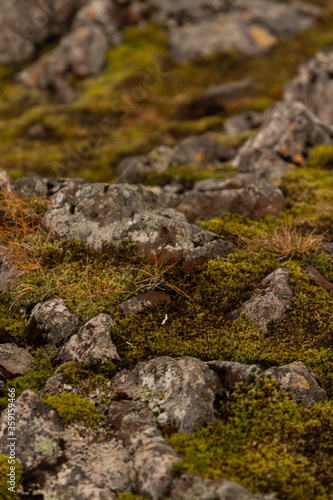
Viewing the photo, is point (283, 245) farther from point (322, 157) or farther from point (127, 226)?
point (322, 157)

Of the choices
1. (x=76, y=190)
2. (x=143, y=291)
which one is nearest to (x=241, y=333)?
(x=143, y=291)

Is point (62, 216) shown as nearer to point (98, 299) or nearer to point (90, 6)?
point (98, 299)

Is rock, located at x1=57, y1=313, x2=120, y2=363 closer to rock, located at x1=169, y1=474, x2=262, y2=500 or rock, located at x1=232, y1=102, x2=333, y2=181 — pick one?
rock, located at x1=169, y1=474, x2=262, y2=500

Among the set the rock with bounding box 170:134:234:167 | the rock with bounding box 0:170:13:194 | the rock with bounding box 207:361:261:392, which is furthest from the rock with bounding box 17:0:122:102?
the rock with bounding box 207:361:261:392

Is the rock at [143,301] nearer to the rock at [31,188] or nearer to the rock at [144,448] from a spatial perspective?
the rock at [144,448]

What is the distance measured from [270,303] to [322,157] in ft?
29.1

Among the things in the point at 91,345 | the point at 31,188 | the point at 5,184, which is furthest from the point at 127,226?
the point at 5,184

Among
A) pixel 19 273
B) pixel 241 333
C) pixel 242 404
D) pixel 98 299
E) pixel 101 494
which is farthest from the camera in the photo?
pixel 19 273

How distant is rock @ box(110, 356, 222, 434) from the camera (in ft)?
16.3

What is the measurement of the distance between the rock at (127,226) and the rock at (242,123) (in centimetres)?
1251

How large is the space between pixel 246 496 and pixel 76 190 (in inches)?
264

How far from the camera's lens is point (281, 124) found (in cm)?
1462

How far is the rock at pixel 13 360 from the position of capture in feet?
19.5

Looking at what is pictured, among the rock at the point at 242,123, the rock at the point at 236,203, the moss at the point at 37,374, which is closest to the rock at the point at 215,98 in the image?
the rock at the point at 242,123
